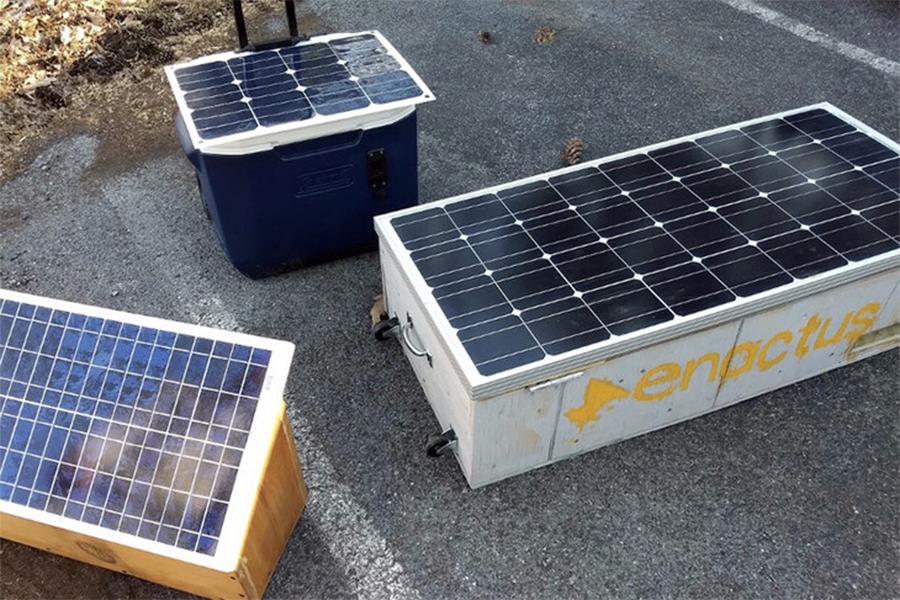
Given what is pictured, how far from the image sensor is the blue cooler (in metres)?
3.58

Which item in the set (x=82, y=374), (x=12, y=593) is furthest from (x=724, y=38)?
(x=12, y=593)

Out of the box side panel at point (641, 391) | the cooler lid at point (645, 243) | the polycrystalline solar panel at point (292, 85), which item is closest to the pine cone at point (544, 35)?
the polycrystalline solar panel at point (292, 85)

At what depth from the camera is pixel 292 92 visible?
3.78m

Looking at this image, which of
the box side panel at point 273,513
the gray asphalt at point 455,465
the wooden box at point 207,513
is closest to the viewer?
the wooden box at point 207,513

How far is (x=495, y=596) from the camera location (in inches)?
112

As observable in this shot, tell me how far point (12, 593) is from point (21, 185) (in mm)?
3023

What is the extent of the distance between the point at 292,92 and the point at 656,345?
2.29 meters

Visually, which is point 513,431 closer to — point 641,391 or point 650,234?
point 641,391

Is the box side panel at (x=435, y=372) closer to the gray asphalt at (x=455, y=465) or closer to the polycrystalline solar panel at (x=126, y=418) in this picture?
the gray asphalt at (x=455, y=465)

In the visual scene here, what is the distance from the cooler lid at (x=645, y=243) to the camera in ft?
9.35

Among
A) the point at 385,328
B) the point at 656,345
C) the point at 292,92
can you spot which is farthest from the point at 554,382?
the point at 292,92

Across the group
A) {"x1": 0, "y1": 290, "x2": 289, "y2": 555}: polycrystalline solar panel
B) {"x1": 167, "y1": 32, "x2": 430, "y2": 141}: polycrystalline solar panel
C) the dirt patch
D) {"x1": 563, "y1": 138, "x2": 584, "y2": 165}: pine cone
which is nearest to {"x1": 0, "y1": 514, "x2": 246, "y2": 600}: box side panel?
{"x1": 0, "y1": 290, "x2": 289, "y2": 555}: polycrystalline solar panel

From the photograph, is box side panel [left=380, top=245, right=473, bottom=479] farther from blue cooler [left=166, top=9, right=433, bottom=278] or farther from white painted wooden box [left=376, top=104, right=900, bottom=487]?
blue cooler [left=166, top=9, right=433, bottom=278]

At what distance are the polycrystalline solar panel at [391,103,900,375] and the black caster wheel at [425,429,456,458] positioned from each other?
57 cm
